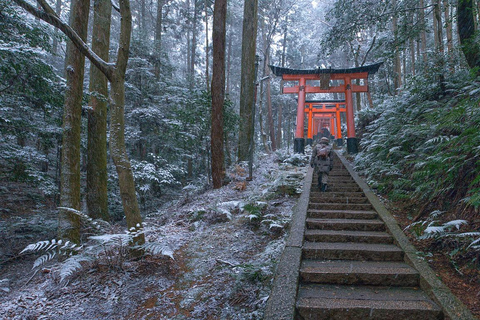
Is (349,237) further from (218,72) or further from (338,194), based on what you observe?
(218,72)

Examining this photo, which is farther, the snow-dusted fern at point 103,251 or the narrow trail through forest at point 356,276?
the snow-dusted fern at point 103,251

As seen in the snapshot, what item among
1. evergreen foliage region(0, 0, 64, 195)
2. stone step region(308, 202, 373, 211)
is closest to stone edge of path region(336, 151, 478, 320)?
stone step region(308, 202, 373, 211)

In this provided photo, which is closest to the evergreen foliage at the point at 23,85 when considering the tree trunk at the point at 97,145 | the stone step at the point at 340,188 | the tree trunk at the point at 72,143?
the tree trunk at the point at 97,145

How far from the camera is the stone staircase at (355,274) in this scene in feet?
9.86

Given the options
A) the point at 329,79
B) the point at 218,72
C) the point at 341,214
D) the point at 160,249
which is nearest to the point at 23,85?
the point at 218,72

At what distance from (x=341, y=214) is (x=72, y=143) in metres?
5.42

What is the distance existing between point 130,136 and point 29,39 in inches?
204

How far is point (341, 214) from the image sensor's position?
225 inches

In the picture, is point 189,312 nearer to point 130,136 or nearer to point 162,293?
point 162,293

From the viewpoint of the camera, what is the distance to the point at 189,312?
3.12 metres

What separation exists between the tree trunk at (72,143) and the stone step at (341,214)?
15.0 feet

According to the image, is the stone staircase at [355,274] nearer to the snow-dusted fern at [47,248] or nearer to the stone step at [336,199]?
the stone step at [336,199]

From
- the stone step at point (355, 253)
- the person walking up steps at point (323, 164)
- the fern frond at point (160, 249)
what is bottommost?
the stone step at point (355, 253)

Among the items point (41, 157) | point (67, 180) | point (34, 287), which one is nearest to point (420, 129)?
point (67, 180)
